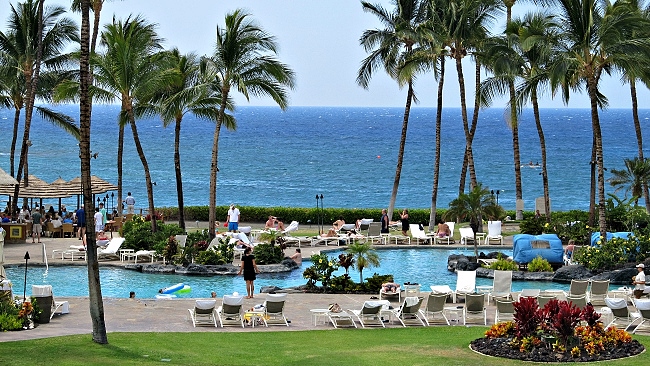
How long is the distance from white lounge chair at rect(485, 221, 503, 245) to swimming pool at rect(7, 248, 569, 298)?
162 inches

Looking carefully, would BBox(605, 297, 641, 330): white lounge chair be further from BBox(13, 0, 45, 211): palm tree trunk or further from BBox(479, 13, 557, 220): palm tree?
BBox(13, 0, 45, 211): palm tree trunk

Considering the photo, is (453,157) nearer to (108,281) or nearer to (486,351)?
(108,281)

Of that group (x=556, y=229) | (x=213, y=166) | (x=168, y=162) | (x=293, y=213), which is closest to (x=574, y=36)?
(x=556, y=229)

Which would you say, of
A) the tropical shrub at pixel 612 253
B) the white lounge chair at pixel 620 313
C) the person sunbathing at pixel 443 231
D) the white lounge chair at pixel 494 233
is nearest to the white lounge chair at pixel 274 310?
the white lounge chair at pixel 620 313

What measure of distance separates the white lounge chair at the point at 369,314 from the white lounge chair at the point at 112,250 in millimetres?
12311

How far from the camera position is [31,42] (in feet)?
128

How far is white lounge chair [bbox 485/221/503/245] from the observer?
110ft

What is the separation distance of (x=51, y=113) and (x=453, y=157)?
100827mm

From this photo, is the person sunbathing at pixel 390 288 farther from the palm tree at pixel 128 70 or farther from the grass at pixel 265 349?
the palm tree at pixel 128 70

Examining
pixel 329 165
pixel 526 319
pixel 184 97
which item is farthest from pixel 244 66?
pixel 329 165

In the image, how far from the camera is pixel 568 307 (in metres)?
15.8

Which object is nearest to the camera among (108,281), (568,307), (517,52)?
(568,307)

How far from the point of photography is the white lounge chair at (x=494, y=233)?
33594 mm

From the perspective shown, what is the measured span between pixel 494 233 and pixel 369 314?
1529cm
